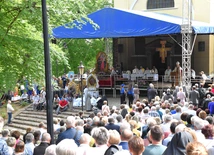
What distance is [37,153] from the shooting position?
255 inches

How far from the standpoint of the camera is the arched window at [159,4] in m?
28.4

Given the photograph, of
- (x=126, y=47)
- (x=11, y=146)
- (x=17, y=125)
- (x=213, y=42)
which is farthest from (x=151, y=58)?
(x=11, y=146)

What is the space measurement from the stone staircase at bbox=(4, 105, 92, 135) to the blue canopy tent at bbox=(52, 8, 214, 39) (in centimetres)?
498

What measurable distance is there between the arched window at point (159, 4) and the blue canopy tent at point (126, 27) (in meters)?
8.14

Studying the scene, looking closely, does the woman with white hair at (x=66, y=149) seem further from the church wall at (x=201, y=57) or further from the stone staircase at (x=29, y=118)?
the church wall at (x=201, y=57)

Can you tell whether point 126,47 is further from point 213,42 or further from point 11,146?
point 11,146

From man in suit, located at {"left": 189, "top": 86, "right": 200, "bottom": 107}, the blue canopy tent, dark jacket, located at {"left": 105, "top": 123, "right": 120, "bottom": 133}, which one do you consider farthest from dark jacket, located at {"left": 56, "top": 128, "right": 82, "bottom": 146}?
the blue canopy tent

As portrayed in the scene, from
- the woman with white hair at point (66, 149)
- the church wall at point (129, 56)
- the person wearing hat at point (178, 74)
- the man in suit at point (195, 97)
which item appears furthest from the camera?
the church wall at point (129, 56)

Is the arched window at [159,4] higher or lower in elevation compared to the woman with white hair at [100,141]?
higher

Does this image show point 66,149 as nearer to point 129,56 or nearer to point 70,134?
point 70,134

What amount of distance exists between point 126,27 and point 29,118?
8.05m

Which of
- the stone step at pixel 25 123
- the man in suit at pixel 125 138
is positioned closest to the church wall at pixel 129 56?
the stone step at pixel 25 123

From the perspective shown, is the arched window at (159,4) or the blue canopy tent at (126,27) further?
the arched window at (159,4)

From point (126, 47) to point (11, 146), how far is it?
23.2 m
